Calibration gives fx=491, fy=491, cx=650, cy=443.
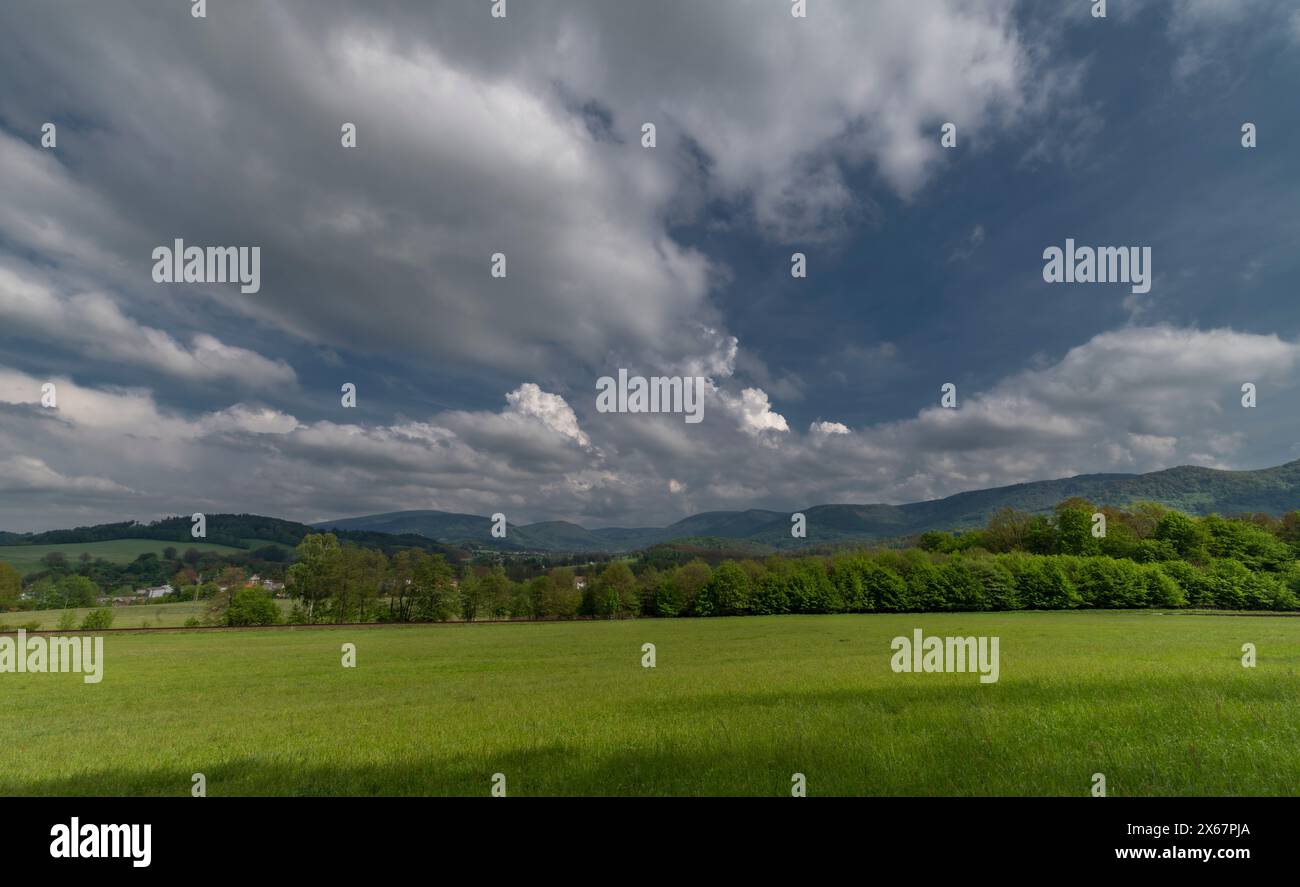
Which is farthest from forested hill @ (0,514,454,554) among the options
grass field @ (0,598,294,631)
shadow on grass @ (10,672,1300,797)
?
shadow on grass @ (10,672,1300,797)

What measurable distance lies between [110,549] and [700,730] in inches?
7751

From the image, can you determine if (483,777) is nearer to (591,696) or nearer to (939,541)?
(591,696)

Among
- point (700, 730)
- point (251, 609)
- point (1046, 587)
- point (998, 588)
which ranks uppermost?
point (700, 730)

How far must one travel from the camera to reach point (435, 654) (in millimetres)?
38250

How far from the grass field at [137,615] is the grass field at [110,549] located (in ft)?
160

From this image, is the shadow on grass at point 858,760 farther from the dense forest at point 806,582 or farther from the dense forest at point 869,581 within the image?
the dense forest at point 806,582

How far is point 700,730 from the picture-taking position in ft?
39.7

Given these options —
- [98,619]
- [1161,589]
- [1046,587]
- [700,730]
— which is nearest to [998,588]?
[1046,587]

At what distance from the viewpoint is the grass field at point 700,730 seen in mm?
9039

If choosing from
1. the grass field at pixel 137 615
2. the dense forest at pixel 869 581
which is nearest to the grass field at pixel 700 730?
the dense forest at pixel 869 581

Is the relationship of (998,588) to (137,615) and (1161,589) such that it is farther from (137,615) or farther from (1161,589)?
(137,615)

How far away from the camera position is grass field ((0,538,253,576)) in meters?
122
